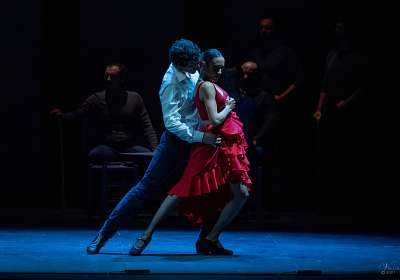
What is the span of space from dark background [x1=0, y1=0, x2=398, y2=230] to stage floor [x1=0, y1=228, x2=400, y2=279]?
2.42m

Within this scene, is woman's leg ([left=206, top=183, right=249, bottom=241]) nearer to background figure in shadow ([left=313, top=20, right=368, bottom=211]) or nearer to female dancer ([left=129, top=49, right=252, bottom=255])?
female dancer ([left=129, top=49, right=252, bottom=255])

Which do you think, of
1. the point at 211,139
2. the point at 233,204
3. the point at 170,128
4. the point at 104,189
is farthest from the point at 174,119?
the point at 104,189

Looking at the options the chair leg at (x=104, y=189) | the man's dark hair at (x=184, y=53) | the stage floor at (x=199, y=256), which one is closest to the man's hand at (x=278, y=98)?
the stage floor at (x=199, y=256)

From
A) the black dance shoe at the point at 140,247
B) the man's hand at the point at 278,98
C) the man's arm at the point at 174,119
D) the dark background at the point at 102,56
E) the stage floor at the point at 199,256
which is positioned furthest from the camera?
the dark background at the point at 102,56

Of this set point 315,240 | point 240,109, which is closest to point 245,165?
point 315,240

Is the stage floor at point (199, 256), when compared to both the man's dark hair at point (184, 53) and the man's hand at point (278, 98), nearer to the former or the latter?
the man's dark hair at point (184, 53)

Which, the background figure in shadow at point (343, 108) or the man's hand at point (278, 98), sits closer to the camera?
the background figure in shadow at point (343, 108)

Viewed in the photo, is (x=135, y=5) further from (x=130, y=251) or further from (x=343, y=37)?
(x=130, y=251)

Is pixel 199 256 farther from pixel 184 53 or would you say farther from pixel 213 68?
pixel 184 53

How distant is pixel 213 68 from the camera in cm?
891

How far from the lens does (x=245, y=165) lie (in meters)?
9.03

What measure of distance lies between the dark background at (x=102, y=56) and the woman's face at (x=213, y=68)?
13.3 ft

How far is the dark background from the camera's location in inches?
515

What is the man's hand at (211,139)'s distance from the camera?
888 centimetres
